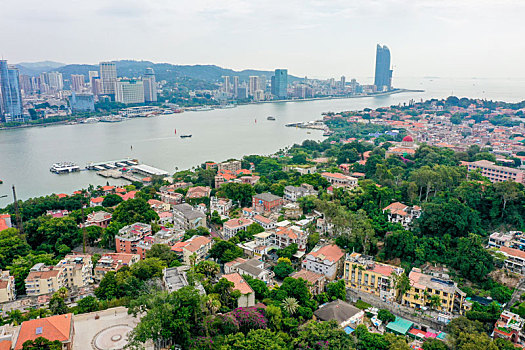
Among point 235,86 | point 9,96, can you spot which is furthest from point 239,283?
point 235,86

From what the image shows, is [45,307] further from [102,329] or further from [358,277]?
[358,277]

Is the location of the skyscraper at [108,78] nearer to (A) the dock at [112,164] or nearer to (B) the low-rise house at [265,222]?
(A) the dock at [112,164]

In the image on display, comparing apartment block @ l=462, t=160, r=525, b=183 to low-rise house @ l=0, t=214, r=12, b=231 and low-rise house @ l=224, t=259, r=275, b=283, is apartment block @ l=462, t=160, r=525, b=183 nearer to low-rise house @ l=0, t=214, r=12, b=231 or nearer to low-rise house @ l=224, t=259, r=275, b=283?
low-rise house @ l=224, t=259, r=275, b=283

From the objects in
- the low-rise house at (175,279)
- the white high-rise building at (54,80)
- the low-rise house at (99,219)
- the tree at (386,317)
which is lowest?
the tree at (386,317)

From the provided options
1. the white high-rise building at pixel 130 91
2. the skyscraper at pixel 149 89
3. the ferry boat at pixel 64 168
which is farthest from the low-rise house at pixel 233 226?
the skyscraper at pixel 149 89

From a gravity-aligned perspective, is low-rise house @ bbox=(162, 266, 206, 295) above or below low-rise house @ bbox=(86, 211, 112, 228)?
above

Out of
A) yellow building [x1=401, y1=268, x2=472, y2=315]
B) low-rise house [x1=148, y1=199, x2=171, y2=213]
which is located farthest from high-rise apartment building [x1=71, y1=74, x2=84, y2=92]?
yellow building [x1=401, y1=268, x2=472, y2=315]

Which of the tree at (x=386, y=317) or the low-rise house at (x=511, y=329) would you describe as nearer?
the low-rise house at (x=511, y=329)
